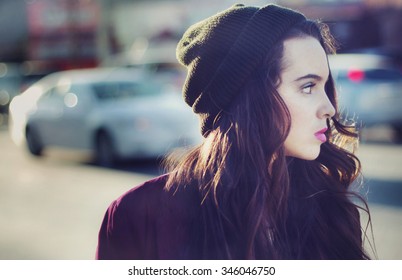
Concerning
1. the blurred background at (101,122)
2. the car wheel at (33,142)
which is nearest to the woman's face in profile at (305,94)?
the blurred background at (101,122)

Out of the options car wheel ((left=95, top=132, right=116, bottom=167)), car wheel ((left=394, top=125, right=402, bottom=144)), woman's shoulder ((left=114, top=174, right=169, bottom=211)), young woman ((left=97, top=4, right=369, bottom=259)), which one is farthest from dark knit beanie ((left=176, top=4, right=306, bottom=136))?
car wheel ((left=394, top=125, right=402, bottom=144))

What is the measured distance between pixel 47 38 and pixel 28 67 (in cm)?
281

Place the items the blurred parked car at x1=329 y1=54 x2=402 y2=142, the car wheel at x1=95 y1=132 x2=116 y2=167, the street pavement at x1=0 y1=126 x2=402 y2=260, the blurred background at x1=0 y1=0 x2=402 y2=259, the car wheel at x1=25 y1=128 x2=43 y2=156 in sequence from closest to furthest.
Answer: the street pavement at x1=0 y1=126 x2=402 y2=260 → the blurred background at x1=0 y1=0 x2=402 y2=259 → the car wheel at x1=95 y1=132 x2=116 y2=167 → the blurred parked car at x1=329 y1=54 x2=402 y2=142 → the car wheel at x1=25 y1=128 x2=43 y2=156

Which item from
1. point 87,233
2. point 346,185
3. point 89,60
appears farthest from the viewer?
point 89,60

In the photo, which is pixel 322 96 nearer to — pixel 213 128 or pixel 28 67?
pixel 213 128

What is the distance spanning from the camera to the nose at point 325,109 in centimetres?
173

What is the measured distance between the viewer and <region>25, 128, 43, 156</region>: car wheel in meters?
8.38

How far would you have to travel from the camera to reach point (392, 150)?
7742mm

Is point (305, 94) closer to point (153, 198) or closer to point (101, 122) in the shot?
point (153, 198)

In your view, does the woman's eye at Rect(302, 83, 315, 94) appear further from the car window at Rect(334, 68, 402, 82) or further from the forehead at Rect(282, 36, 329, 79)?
the car window at Rect(334, 68, 402, 82)

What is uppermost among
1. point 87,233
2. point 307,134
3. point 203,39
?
point 203,39

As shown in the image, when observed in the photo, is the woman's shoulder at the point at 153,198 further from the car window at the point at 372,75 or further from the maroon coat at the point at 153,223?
the car window at the point at 372,75

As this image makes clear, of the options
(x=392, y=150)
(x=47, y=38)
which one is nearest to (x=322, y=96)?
(x=392, y=150)

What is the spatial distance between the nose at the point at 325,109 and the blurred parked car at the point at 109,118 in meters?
4.56
